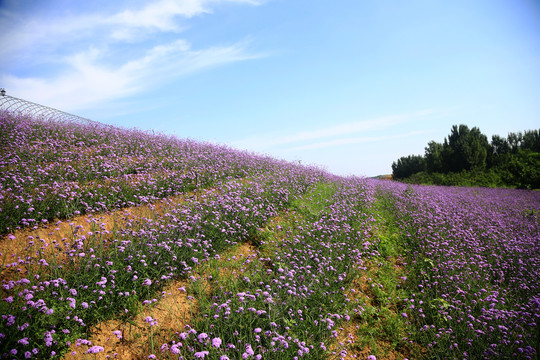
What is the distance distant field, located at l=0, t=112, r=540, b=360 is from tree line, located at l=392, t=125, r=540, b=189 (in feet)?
50.5

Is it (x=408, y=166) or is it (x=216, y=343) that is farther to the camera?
(x=408, y=166)

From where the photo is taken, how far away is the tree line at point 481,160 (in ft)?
65.2

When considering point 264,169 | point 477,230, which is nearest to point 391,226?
point 477,230

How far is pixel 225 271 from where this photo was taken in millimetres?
4219

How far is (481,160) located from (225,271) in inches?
1100

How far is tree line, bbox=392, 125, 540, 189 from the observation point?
→ 782 inches

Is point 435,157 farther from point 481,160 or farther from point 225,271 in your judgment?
point 225,271

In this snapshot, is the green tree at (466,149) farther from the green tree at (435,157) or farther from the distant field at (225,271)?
the distant field at (225,271)

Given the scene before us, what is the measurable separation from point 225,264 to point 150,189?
2.85 meters

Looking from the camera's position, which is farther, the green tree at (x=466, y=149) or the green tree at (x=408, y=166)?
the green tree at (x=408, y=166)

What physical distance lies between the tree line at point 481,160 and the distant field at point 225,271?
50.5 ft

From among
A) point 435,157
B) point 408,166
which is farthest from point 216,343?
point 408,166

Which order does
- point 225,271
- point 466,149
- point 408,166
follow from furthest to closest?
point 408,166 → point 466,149 → point 225,271

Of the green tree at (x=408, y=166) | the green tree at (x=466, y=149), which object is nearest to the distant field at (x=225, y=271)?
the green tree at (x=466, y=149)
